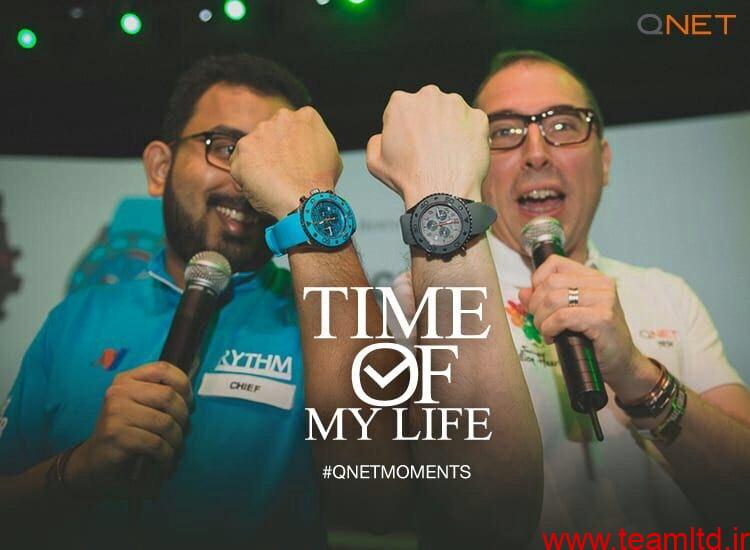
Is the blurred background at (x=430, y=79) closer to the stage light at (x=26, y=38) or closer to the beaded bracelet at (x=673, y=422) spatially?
the stage light at (x=26, y=38)

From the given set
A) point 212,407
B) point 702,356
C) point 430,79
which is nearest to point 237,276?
point 212,407

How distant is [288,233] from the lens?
1481 millimetres

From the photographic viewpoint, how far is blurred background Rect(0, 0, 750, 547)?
7.82ft

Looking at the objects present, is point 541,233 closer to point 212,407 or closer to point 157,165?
point 212,407

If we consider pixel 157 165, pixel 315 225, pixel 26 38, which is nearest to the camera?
pixel 315 225

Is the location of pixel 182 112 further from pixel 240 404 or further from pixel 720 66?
pixel 720 66

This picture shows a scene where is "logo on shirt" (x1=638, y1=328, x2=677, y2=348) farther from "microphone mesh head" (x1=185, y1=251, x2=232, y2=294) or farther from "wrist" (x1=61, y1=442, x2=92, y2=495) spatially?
"wrist" (x1=61, y1=442, x2=92, y2=495)

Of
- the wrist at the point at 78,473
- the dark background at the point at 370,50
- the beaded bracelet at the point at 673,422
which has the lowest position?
the wrist at the point at 78,473

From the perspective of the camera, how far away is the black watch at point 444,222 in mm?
1415

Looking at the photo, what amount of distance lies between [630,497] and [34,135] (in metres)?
2.54

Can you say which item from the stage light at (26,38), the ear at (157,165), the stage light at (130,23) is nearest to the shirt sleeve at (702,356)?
the ear at (157,165)

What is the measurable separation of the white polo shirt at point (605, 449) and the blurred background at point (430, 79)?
319mm

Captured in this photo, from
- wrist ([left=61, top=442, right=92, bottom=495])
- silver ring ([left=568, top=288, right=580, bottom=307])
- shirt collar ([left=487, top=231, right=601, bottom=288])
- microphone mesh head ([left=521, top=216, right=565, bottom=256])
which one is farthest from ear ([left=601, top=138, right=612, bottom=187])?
wrist ([left=61, top=442, right=92, bottom=495])

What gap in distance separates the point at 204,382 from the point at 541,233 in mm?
1022
